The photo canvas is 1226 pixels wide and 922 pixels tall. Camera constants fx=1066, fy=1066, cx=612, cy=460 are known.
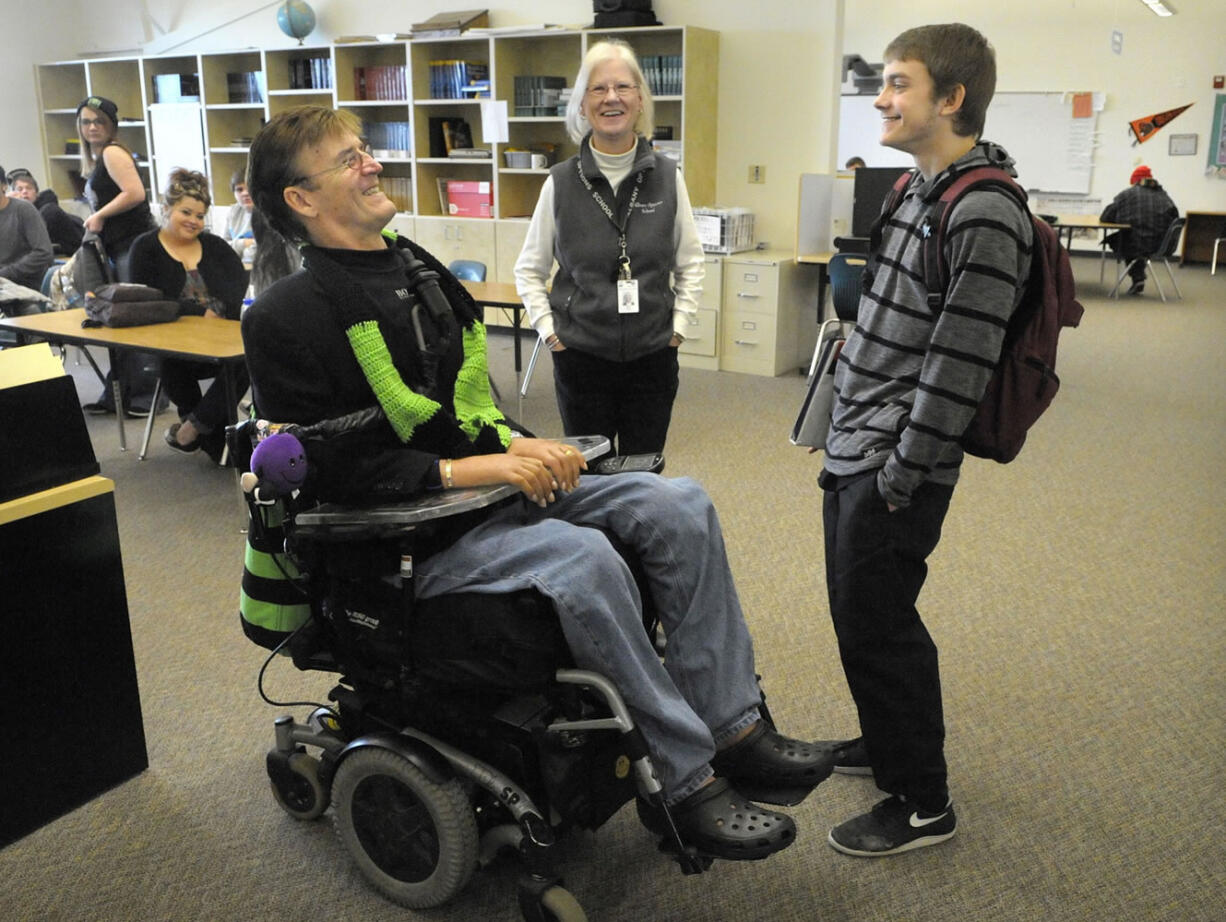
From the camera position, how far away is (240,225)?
23.3 ft

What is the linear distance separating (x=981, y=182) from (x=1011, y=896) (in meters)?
1.25

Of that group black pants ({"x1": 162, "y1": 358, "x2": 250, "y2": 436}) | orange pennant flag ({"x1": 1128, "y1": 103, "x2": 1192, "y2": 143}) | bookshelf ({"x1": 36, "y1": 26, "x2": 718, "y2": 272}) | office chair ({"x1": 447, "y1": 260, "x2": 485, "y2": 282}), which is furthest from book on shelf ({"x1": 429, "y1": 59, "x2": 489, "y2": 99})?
orange pennant flag ({"x1": 1128, "y1": 103, "x2": 1192, "y2": 143})

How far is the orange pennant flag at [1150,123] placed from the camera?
12805mm

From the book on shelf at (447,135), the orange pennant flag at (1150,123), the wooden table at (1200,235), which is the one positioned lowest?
the wooden table at (1200,235)

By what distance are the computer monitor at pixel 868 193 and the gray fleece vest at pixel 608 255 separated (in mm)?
3641

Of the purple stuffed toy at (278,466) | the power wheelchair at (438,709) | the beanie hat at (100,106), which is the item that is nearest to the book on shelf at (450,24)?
the beanie hat at (100,106)

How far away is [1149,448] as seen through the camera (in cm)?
486

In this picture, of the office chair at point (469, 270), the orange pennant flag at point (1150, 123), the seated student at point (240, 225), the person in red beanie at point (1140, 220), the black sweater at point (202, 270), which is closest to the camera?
the black sweater at point (202, 270)

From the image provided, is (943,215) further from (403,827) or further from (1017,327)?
(403,827)

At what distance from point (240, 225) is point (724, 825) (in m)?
6.44

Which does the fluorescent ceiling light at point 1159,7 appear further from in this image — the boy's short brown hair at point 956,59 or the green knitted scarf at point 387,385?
the green knitted scarf at point 387,385

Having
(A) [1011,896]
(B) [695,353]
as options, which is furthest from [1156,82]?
(A) [1011,896]

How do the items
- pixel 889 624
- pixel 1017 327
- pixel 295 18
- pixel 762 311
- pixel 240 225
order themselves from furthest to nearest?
pixel 295 18 → pixel 240 225 → pixel 762 311 → pixel 889 624 → pixel 1017 327

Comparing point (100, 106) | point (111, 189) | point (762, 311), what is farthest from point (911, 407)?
point (100, 106)
